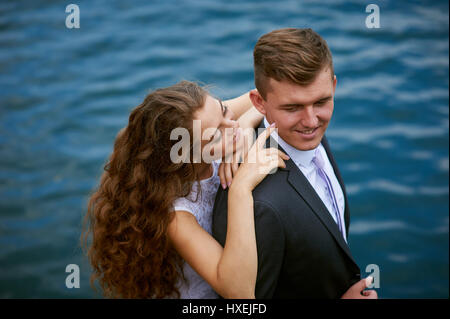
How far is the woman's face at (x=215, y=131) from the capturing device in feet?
7.50

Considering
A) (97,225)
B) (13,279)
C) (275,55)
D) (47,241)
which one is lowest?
(13,279)

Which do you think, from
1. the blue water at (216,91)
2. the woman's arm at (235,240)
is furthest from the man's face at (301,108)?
the blue water at (216,91)

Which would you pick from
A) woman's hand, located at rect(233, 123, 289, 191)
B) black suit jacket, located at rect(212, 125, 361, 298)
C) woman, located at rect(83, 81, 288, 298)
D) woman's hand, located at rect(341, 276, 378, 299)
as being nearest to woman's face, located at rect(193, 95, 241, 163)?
woman, located at rect(83, 81, 288, 298)

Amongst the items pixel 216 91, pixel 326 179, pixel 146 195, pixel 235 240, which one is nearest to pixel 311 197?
pixel 326 179

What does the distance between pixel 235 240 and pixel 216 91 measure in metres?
1.75

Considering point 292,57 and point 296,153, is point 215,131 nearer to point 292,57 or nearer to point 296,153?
point 296,153

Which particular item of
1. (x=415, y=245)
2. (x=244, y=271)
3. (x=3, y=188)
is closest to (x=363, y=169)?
(x=415, y=245)

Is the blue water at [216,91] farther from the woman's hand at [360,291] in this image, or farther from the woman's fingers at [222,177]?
the woman's fingers at [222,177]

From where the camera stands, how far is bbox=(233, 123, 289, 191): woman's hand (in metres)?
2.12

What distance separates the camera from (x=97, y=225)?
2568mm

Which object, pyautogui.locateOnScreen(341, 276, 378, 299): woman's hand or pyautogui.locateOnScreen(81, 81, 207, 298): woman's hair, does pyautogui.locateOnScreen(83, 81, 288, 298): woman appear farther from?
pyautogui.locateOnScreen(341, 276, 378, 299): woman's hand

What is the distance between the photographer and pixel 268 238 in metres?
2.06

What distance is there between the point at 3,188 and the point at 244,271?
3.87m

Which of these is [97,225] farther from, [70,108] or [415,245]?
[70,108]
